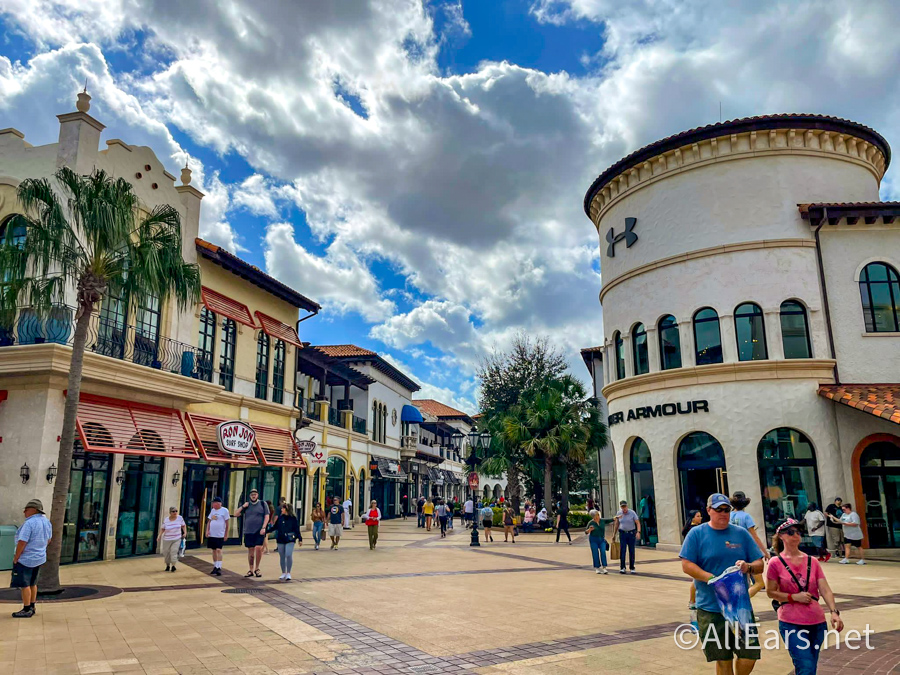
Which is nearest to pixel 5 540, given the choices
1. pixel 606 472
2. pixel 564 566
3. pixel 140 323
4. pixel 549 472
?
pixel 140 323

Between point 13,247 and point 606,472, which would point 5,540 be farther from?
point 606,472

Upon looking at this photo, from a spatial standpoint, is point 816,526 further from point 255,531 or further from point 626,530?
point 255,531

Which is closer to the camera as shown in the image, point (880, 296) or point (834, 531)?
point (834, 531)

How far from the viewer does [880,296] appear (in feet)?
66.5

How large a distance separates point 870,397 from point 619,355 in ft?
27.6

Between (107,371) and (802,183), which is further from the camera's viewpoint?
(802,183)

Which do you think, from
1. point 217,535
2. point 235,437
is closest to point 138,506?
point 235,437

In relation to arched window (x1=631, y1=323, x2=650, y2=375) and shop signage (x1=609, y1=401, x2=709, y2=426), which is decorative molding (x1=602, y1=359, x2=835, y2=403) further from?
arched window (x1=631, y1=323, x2=650, y2=375)

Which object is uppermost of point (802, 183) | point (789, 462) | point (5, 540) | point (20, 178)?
point (802, 183)

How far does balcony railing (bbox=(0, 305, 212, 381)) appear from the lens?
1512cm

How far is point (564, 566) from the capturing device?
57.1 feet

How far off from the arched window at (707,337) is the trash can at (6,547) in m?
19.7

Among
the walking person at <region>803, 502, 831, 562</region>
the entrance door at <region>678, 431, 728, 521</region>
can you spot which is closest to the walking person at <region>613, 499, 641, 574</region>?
the walking person at <region>803, 502, 831, 562</region>

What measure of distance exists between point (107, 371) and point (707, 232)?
1851 cm
